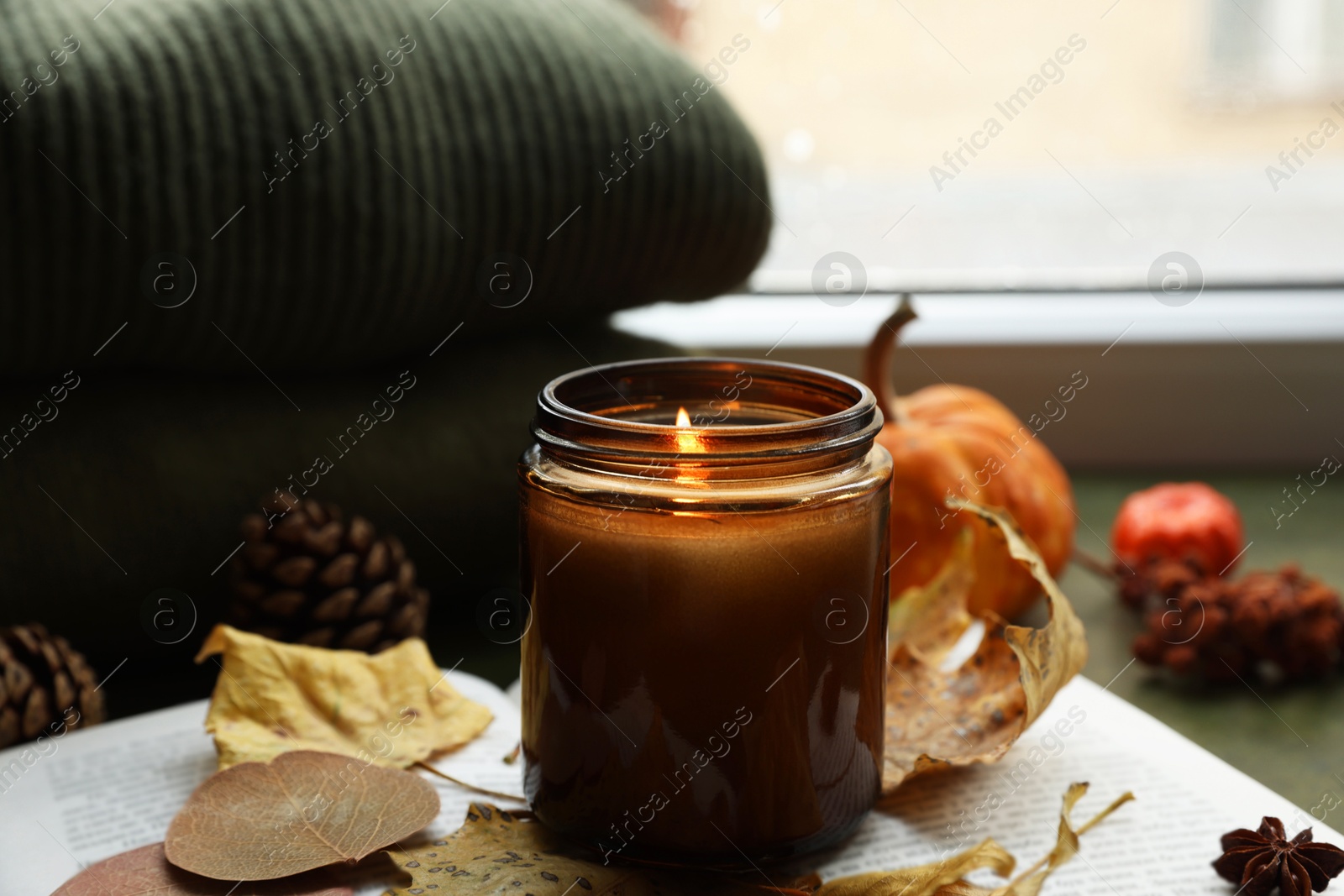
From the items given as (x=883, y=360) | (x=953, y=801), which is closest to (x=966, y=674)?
(x=953, y=801)

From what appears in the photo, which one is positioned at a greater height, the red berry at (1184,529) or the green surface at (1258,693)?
the red berry at (1184,529)

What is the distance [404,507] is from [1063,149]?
783mm

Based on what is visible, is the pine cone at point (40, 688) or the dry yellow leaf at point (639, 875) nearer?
the dry yellow leaf at point (639, 875)

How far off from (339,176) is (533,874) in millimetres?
433

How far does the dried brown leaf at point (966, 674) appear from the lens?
562 millimetres

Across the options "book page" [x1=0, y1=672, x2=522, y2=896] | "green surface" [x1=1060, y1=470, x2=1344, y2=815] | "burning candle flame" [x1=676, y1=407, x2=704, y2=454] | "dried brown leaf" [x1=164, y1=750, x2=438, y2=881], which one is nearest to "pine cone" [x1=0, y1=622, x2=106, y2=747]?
"book page" [x1=0, y1=672, x2=522, y2=896]

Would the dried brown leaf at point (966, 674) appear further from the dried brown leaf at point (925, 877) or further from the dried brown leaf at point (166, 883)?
the dried brown leaf at point (166, 883)

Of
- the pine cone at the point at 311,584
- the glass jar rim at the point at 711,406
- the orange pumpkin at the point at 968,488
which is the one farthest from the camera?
the orange pumpkin at the point at 968,488

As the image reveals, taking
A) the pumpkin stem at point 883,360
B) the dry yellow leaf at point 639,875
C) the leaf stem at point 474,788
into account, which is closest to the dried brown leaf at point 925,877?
the dry yellow leaf at point 639,875

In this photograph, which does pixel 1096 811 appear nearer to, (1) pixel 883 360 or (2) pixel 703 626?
(2) pixel 703 626

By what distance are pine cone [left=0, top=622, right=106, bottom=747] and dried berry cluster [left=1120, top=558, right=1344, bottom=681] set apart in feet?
2.06

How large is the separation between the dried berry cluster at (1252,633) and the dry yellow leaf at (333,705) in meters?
0.44

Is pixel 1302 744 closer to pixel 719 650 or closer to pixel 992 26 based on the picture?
pixel 719 650

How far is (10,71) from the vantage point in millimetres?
631
